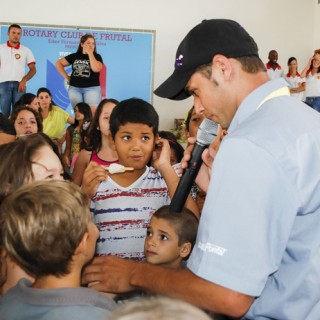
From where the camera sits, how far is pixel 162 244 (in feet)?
7.80

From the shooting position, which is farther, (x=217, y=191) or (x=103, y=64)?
(x=103, y=64)

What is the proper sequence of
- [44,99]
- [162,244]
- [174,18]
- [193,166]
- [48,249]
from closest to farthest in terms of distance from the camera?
[48,249] → [193,166] → [162,244] → [44,99] → [174,18]

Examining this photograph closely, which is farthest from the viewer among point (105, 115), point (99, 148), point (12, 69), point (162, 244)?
point (12, 69)

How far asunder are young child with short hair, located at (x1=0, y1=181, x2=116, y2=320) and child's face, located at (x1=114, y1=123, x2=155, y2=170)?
40.4 inches

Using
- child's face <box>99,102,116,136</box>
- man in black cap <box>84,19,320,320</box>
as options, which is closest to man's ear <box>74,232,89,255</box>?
man in black cap <box>84,19,320,320</box>

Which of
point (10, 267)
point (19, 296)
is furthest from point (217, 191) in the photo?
point (10, 267)

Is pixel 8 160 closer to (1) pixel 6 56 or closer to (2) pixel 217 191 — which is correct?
(2) pixel 217 191

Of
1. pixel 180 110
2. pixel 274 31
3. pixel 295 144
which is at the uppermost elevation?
pixel 274 31

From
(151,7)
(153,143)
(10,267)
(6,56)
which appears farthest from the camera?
(151,7)

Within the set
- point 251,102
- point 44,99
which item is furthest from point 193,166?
point 44,99

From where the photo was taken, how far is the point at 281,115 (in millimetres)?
1373

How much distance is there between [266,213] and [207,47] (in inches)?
23.1

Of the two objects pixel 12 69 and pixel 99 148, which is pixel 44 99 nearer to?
pixel 12 69

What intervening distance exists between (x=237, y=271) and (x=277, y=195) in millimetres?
210
